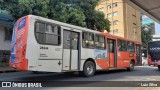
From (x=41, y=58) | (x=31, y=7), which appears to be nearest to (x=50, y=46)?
(x=41, y=58)

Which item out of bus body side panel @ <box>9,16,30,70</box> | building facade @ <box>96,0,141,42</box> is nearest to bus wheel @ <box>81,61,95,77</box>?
bus body side panel @ <box>9,16,30,70</box>

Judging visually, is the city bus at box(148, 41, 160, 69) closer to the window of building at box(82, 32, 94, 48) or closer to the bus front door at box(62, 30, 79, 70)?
the window of building at box(82, 32, 94, 48)

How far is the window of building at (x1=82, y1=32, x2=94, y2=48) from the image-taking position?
14.2 metres

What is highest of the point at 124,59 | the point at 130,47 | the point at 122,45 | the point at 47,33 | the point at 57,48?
the point at 47,33

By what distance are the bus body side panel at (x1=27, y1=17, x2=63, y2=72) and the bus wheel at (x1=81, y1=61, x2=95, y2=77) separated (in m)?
2.22

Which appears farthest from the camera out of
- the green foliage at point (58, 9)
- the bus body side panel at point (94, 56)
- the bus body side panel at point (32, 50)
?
the green foliage at point (58, 9)

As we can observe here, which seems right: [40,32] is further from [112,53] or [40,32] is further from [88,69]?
[112,53]

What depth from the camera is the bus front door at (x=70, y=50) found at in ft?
41.3

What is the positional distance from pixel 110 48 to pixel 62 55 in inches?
213

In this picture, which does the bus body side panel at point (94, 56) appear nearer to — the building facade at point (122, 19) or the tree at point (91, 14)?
the tree at point (91, 14)

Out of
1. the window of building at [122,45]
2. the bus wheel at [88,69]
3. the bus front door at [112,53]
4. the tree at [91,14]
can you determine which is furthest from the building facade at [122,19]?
the bus wheel at [88,69]

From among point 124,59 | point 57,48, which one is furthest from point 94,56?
point 124,59

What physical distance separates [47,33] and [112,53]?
653 cm

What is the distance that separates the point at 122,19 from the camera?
2510 inches
